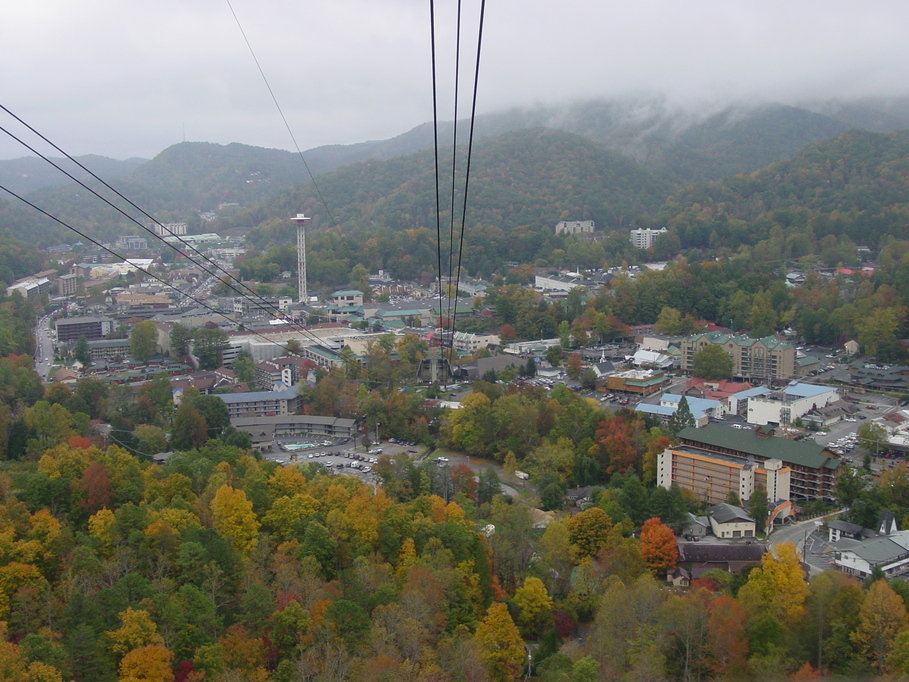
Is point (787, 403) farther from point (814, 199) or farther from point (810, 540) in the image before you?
point (814, 199)

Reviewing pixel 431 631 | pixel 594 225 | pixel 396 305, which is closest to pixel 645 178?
pixel 594 225

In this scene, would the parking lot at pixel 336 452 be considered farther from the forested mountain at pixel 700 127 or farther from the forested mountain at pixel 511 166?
the forested mountain at pixel 700 127

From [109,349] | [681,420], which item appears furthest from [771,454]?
[109,349]

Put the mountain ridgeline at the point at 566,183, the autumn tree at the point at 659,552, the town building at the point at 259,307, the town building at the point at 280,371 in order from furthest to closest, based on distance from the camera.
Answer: the mountain ridgeline at the point at 566,183
the town building at the point at 259,307
the town building at the point at 280,371
the autumn tree at the point at 659,552

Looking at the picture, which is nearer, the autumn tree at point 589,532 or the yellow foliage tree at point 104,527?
the yellow foliage tree at point 104,527

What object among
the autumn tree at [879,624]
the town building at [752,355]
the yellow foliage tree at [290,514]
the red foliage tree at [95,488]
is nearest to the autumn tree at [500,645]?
the yellow foliage tree at [290,514]

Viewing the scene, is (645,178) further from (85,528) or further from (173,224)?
(85,528)
